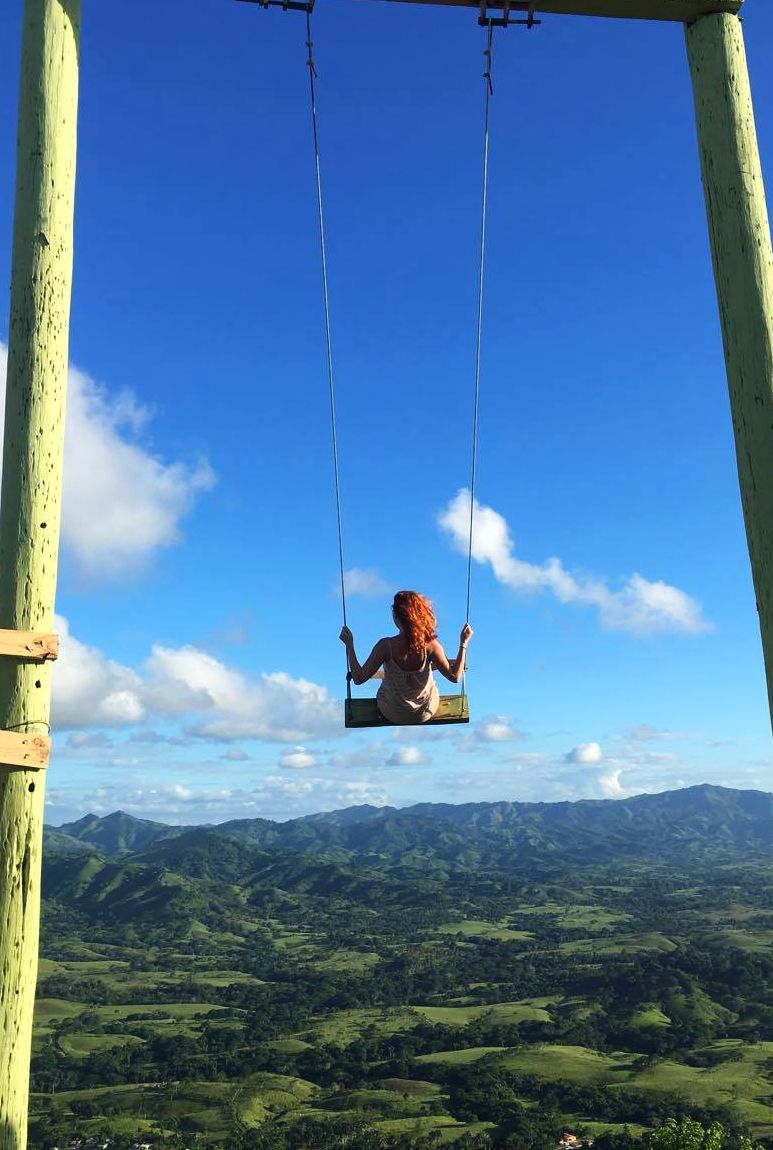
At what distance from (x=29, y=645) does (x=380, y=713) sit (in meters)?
3.07

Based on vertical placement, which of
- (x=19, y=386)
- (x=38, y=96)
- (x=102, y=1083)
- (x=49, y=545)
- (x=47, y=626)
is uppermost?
(x=38, y=96)

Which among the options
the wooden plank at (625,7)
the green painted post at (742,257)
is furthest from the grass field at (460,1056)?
the wooden plank at (625,7)

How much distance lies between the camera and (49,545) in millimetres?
3525

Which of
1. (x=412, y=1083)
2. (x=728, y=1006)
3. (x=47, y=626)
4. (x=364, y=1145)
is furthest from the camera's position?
(x=728, y=1006)

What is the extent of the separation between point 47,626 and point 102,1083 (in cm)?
13997

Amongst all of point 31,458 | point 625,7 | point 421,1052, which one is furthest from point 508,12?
point 421,1052

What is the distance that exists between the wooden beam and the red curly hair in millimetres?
2898

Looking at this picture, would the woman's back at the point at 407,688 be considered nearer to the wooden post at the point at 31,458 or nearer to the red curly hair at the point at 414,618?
Answer: the red curly hair at the point at 414,618

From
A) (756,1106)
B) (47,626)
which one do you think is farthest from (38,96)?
(756,1106)

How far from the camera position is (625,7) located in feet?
14.2

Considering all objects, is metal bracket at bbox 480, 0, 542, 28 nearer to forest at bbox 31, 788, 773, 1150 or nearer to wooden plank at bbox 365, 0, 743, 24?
wooden plank at bbox 365, 0, 743, 24

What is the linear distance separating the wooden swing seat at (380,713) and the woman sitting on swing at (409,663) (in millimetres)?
53

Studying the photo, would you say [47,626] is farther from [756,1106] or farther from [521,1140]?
[756,1106]

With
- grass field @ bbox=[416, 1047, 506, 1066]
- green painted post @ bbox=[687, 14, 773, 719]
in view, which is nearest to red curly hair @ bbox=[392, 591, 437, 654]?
green painted post @ bbox=[687, 14, 773, 719]
